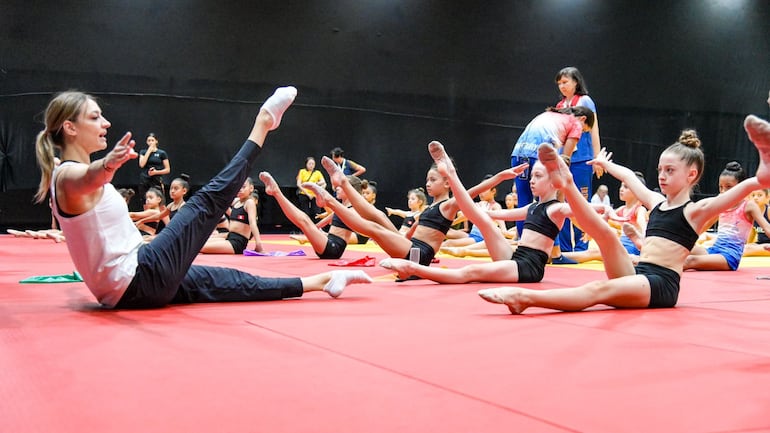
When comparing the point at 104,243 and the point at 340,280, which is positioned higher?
the point at 104,243

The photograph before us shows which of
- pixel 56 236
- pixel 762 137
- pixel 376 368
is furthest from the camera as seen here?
pixel 56 236

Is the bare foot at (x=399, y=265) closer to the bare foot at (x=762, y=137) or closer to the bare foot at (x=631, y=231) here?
the bare foot at (x=631, y=231)

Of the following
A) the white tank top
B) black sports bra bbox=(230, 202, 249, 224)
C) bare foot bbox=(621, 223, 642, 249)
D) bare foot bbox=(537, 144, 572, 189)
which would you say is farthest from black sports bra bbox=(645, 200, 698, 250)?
black sports bra bbox=(230, 202, 249, 224)

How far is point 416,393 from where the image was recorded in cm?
162

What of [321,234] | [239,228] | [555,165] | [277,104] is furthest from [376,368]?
[239,228]

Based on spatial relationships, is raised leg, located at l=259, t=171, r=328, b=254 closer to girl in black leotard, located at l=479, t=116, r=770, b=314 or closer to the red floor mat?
the red floor mat

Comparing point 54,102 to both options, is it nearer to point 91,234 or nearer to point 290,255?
point 91,234

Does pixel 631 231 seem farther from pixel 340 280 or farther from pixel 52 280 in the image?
pixel 52 280

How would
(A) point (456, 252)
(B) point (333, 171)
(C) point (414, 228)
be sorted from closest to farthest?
(B) point (333, 171)
(C) point (414, 228)
(A) point (456, 252)

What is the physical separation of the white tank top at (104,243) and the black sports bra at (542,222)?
2.26 m

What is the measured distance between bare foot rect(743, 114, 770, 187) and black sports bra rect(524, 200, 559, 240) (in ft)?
6.20

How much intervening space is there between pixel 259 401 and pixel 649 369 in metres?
1.01

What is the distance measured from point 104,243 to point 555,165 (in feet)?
5.53

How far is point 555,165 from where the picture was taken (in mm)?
2754
